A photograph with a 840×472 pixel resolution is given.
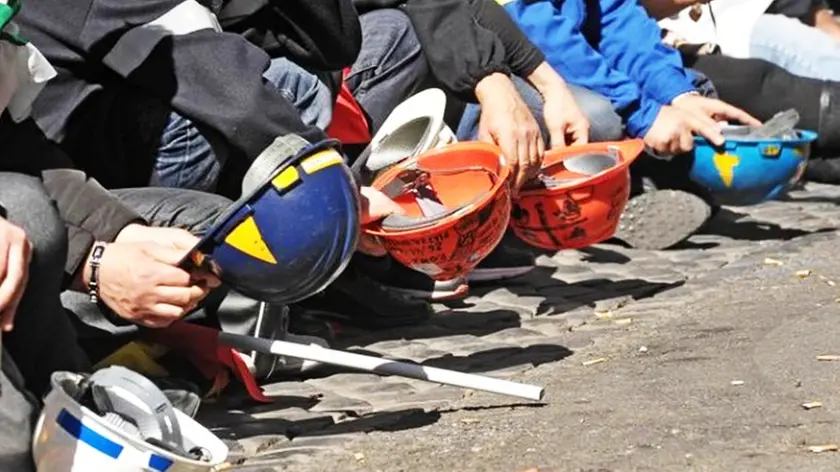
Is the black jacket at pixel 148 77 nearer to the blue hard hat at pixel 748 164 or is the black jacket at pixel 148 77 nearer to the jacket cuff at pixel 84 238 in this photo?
the jacket cuff at pixel 84 238

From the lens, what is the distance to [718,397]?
341 centimetres

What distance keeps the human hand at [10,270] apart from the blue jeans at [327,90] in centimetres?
90

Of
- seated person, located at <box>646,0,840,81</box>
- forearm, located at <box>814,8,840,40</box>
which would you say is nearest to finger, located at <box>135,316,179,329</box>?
seated person, located at <box>646,0,840,81</box>

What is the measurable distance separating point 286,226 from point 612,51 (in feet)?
8.57

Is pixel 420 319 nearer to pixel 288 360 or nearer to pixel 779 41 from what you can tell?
pixel 288 360

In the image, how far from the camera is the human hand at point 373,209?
3.46 m

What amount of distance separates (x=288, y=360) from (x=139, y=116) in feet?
2.11

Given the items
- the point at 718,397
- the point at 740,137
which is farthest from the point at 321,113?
the point at 740,137

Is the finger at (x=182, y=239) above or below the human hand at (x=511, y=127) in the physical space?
above

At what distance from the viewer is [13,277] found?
2443mm

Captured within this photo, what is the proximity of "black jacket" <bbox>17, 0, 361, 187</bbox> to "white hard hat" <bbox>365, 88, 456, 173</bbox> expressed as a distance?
56 cm

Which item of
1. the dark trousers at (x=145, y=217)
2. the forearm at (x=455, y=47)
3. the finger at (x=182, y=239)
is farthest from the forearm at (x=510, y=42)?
the finger at (x=182, y=239)

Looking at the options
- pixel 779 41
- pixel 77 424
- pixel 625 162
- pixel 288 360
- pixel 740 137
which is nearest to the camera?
pixel 77 424

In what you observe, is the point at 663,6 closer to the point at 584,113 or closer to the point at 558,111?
the point at 584,113
